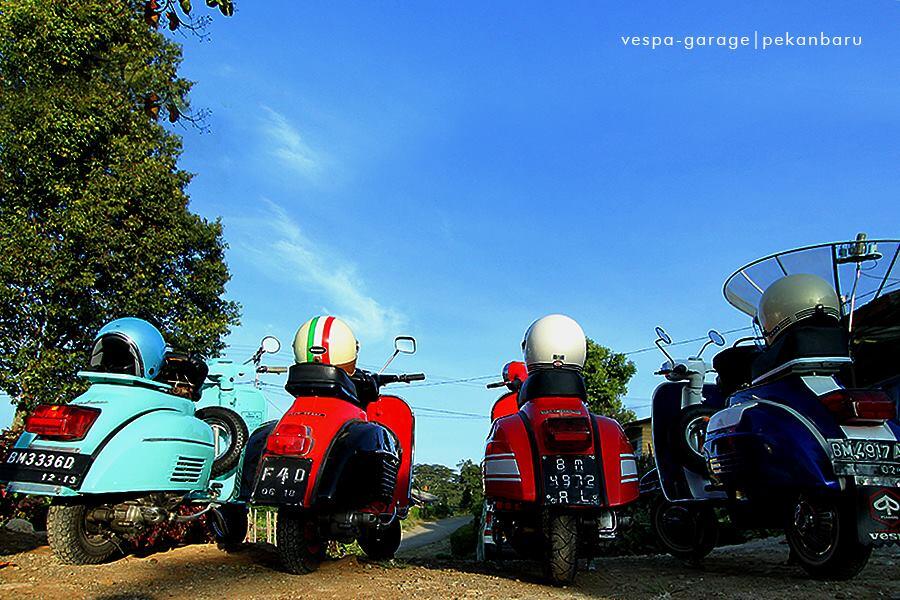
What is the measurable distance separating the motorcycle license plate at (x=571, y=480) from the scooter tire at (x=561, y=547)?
0.11 meters

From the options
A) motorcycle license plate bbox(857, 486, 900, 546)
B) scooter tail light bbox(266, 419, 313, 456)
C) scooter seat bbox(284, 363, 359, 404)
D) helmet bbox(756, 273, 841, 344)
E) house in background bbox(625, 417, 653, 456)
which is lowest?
motorcycle license plate bbox(857, 486, 900, 546)

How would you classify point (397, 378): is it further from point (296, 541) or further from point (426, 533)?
point (426, 533)

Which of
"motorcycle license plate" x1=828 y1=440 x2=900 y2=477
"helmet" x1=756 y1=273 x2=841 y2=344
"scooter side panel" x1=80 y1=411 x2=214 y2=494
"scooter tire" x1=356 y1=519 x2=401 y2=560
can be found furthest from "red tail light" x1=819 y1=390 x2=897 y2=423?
"scooter side panel" x1=80 y1=411 x2=214 y2=494

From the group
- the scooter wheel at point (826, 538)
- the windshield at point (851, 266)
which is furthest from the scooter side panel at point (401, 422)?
the windshield at point (851, 266)

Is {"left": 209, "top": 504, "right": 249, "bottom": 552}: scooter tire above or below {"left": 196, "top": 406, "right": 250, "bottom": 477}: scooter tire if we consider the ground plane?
below

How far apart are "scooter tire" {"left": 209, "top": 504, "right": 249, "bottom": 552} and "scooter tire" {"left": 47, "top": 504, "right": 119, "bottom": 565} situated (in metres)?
1.04

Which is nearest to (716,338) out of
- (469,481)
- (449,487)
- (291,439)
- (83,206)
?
(291,439)

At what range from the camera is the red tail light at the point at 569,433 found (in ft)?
14.0

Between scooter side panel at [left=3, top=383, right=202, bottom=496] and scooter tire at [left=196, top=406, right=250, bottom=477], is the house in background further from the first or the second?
scooter side panel at [left=3, top=383, right=202, bottom=496]

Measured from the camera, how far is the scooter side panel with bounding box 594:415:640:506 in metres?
4.30

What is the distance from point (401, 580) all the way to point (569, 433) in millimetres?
1395

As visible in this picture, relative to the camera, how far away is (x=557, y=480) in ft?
13.8

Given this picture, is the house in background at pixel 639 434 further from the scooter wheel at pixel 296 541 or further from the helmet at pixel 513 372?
the scooter wheel at pixel 296 541

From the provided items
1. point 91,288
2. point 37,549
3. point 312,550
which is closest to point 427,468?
point 91,288
